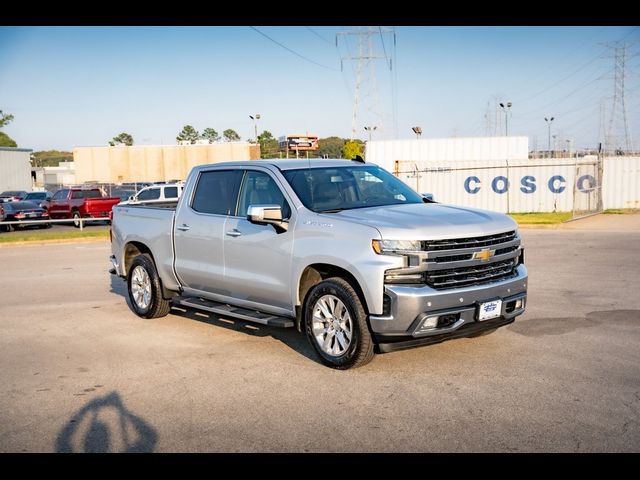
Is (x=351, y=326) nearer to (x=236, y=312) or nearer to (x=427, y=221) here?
(x=427, y=221)

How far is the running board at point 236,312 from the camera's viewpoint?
6.77m

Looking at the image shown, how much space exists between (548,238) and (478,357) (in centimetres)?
1249

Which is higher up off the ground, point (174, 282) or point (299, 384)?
point (174, 282)

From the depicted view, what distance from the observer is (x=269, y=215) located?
673cm

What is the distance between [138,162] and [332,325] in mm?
67347

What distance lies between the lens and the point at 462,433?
185 inches

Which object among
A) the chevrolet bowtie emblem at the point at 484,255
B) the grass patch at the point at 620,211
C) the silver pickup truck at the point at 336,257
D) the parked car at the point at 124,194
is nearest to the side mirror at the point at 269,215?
the silver pickup truck at the point at 336,257

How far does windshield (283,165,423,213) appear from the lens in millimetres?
6988

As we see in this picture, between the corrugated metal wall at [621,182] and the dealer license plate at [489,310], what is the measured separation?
24678 mm

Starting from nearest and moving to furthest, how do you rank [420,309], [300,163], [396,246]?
[420,309] → [396,246] → [300,163]

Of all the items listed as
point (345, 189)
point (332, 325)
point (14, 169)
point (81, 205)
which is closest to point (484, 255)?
point (332, 325)

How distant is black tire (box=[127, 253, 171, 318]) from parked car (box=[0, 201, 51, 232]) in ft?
80.2

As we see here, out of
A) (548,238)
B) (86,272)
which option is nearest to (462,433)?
(86,272)
